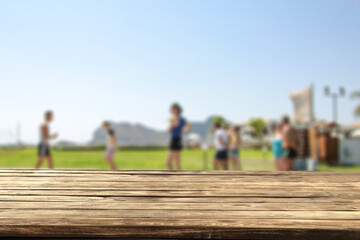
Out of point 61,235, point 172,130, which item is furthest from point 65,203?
point 172,130

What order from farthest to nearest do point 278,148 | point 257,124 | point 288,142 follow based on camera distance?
point 257,124 → point 278,148 → point 288,142

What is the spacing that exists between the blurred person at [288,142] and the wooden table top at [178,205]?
7571 millimetres

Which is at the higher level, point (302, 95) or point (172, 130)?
point (302, 95)

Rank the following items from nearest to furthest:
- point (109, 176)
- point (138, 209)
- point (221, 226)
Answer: point (221, 226) → point (138, 209) → point (109, 176)

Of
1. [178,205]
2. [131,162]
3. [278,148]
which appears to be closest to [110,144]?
[278,148]

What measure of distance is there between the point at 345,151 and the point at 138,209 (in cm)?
2183

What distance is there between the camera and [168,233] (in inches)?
71.9

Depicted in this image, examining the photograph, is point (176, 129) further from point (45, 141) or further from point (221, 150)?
point (45, 141)

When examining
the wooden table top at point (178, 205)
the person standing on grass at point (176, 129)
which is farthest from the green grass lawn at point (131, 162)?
the wooden table top at point (178, 205)

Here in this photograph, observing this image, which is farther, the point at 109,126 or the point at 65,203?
the point at 109,126

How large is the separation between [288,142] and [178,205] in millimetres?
8809

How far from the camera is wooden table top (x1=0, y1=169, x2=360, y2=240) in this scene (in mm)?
1826

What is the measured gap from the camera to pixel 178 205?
6.92ft

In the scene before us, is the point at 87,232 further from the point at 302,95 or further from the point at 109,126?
the point at 302,95
